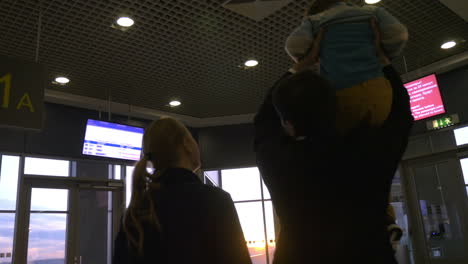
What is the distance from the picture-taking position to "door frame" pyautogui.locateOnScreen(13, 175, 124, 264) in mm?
6055

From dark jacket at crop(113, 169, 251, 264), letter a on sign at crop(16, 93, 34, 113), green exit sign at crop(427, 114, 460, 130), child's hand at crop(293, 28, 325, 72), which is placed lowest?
dark jacket at crop(113, 169, 251, 264)

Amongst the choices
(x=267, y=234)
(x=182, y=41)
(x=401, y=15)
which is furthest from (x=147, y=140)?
(x=267, y=234)

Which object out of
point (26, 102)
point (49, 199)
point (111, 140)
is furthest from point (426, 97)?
point (49, 199)

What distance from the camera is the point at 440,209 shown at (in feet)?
21.1

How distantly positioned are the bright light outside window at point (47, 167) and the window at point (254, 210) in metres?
3.00

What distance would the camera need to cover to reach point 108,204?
7.16 m

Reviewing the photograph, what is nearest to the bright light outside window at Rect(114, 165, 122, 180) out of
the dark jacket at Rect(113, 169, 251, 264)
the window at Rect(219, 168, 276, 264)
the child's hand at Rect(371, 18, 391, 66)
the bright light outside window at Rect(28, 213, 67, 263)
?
the bright light outside window at Rect(28, 213, 67, 263)

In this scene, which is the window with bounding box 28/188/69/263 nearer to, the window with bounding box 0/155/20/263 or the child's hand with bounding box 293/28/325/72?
the window with bounding box 0/155/20/263

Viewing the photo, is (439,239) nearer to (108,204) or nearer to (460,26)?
(460,26)

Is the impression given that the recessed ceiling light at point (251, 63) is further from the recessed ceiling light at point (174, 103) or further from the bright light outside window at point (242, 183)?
the bright light outside window at point (242, 183)

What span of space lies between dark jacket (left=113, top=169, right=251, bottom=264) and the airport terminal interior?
9.92 feet

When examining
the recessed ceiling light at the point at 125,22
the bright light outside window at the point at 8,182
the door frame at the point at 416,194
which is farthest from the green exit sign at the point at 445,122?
the bright light outside window at the point at 8,182

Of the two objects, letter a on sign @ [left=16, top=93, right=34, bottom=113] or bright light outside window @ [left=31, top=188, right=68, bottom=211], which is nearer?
letter a on sign @ [left=16, top=93, right=34, bottom=113]

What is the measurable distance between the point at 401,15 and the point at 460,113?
7.46 ft
